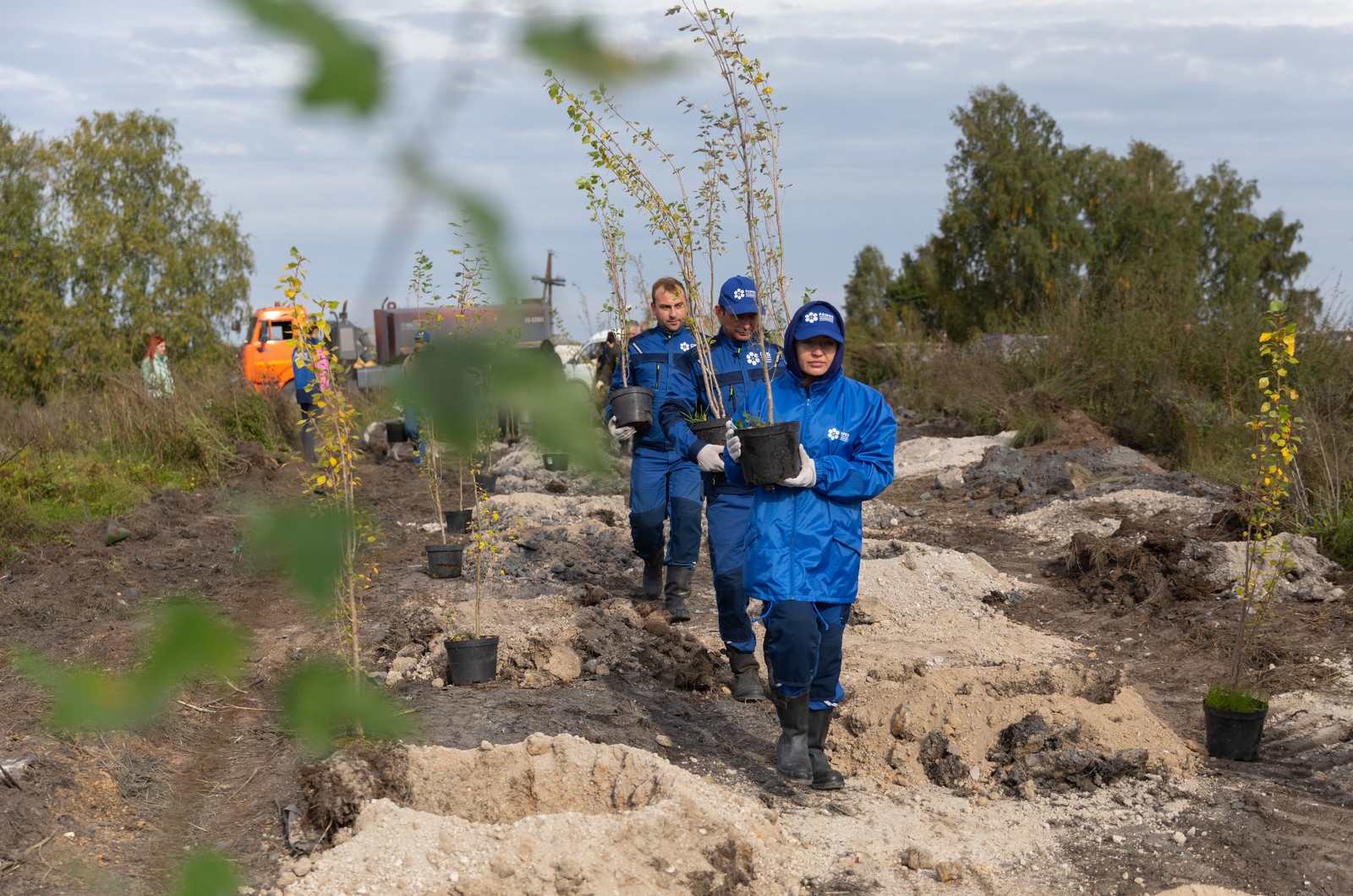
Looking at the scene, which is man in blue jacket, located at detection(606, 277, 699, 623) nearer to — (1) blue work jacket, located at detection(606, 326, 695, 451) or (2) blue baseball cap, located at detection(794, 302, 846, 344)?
(1) blue work jacket, located at detection(606, 326, 695, 451)

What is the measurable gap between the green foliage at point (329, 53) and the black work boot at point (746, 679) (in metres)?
5.77

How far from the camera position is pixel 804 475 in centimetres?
452

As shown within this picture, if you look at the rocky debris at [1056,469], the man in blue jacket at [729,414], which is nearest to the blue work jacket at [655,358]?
the man in blue jacket at [729,414]

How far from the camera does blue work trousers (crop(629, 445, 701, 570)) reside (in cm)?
736

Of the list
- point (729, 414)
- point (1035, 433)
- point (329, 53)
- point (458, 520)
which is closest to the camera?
point (329, 53)

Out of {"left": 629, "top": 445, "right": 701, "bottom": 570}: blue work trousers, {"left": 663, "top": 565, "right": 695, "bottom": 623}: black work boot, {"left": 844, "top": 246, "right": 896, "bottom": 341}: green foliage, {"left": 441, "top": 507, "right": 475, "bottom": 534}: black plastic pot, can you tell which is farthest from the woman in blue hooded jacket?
{"left": 844, "top": 246, "right": 896, "bottom": 341}: green foliage

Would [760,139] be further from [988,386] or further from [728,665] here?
[988,386]

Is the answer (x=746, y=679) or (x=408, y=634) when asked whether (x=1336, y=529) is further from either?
(x=408, y=634)

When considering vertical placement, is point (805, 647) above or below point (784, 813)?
above

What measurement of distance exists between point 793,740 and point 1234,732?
2.01 metres

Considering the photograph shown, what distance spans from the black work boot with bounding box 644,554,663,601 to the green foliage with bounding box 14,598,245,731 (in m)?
7.43

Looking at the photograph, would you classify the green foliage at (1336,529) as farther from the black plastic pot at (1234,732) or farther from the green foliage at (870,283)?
the green foliage at (870,283)

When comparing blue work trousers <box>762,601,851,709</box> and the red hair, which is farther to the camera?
blue work trousers <box>762,601,851,709</box>

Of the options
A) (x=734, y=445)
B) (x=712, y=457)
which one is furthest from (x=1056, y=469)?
(x=734, y=445)
